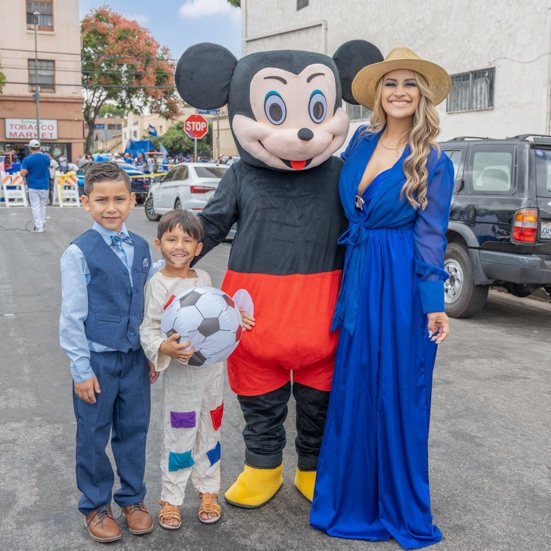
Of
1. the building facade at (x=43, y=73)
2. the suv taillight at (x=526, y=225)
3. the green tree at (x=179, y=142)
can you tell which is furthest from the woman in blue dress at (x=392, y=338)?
the green tree at (x=179, y=142)

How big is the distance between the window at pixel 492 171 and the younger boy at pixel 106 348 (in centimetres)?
487

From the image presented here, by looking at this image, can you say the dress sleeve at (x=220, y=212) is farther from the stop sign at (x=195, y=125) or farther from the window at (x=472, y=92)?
the stop sign at (x=195, y=125)

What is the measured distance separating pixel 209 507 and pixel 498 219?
15.7ft

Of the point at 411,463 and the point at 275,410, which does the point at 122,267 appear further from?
the point at 411,463

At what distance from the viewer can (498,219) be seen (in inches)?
261

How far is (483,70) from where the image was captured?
41.3ft

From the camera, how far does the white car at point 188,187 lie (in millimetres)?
13281

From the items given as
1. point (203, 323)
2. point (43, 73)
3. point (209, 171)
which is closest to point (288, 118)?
point (203, 323)

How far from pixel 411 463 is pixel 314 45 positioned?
53.0 ft

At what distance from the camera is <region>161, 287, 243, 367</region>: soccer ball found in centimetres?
259

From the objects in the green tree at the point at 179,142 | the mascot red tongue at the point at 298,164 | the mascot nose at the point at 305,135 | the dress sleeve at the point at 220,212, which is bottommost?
the dress sleeve at the point at 220,212

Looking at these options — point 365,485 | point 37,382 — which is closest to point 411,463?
point 365,485

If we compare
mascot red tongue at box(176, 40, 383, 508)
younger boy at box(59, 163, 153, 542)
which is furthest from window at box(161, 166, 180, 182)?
younger boy at box(59, 163, 153, 542)

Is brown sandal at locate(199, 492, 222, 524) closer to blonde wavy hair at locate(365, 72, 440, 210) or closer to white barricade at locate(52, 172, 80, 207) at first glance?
blonde wavy hair at locate(365, 72, 440, 210)
